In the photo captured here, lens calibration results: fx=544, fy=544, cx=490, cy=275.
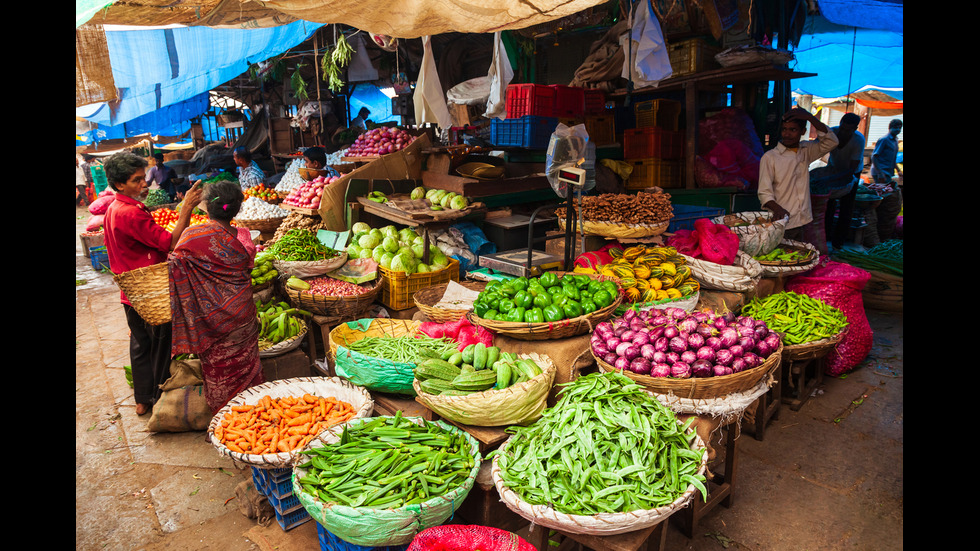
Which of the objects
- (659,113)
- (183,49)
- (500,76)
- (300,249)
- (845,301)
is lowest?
(845,301)

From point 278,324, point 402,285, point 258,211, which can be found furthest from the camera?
point 258,211

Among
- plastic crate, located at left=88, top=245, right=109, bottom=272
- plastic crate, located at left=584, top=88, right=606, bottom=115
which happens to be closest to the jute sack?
plastic crate, located at left=584, top=88, right=606, bottom=115

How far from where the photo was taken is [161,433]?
4352 millimetres

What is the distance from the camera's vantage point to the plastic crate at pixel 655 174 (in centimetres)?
676

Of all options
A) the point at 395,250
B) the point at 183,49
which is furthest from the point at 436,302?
the point at 183,49

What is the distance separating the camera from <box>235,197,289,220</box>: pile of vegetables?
7.43m

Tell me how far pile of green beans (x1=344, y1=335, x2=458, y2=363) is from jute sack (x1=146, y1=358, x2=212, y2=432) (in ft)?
4.36

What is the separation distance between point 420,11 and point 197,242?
2.12m

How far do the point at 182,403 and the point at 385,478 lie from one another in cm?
257

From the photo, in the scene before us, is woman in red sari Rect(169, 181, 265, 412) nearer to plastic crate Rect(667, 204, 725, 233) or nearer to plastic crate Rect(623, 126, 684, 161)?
plastic crate Rect(667, 204, 725, 233)

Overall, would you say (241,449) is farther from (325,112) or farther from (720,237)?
(325,112)

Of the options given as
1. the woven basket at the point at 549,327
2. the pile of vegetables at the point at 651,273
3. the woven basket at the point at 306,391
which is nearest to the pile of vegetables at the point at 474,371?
the woven basket at the point at 549,327

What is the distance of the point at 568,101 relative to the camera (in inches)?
269

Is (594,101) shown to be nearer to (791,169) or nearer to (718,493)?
(791,169)
